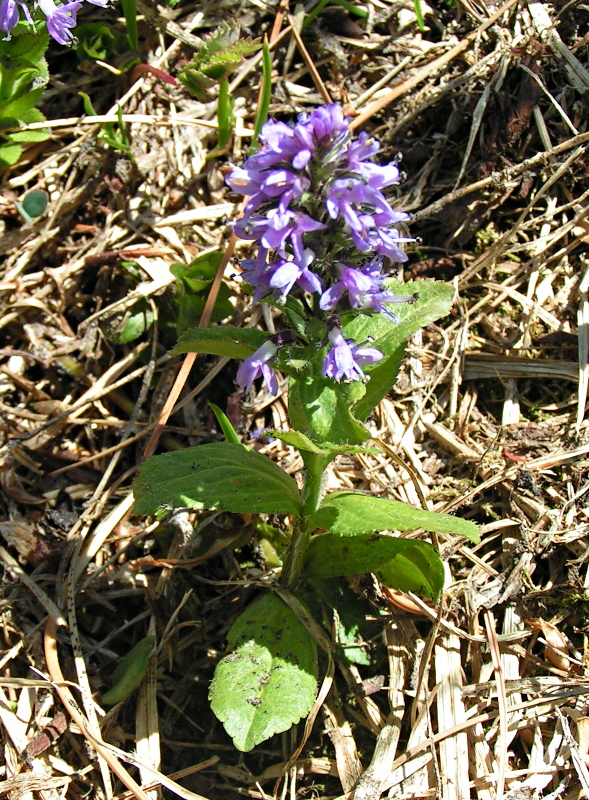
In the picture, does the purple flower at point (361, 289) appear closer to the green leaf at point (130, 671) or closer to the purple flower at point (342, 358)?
the purple flower at point (342, 358)

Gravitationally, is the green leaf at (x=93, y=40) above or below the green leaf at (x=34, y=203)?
above

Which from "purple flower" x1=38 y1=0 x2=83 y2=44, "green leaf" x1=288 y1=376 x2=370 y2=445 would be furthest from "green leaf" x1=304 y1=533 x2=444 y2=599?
"purple flower" x1=38 y1=0 x2=83 y2=44

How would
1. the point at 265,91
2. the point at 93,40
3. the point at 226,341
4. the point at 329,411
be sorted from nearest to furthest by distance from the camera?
the point at 329,411 → the point at 226,341 → the point at 265,91 → the point at 93,40

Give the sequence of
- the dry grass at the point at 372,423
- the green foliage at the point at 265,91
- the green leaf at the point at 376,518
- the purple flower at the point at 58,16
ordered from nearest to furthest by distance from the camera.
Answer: the green leaf at the point at 376,518
the dry grass at the point at 372,423
the purple flower at the point at 58,16
the green foliage at the point at 265,91

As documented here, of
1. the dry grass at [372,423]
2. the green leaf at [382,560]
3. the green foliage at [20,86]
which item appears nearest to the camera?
the green leaf at [382,560]

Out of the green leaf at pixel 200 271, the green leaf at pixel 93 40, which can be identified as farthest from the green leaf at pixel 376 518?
the green leaf at pixel 93 40

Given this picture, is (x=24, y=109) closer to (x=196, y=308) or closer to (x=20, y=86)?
(x=20, y=86)

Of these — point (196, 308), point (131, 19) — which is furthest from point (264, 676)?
point (131, 19)
